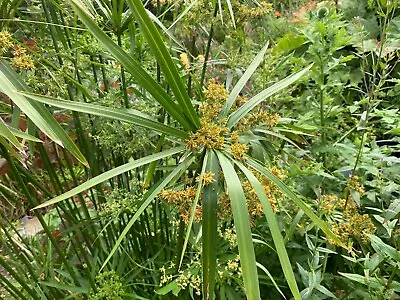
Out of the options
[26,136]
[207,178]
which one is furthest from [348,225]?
[26,136]

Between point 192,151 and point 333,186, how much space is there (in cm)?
63

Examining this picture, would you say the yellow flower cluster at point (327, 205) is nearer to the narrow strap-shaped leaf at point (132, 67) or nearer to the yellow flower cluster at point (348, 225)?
the yellow flower cluster at point (348, 225)

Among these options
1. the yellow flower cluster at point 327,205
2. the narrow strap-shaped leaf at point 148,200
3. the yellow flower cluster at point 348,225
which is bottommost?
the yellow flower cluster at point 348,225

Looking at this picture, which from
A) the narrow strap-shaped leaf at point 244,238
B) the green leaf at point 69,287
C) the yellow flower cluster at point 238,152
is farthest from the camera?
the green leaf at point 69,287

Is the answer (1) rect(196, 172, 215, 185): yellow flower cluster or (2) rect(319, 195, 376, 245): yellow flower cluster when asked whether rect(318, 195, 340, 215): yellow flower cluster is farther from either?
(1) rect(196, 172, 215, 185): yellow flower cluster

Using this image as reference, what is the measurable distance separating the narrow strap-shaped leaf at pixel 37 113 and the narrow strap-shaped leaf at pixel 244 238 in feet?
0.67

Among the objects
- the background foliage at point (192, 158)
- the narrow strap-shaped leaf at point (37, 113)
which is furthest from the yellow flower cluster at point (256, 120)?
the narrow strap-shaped leaf at point (37, 113)

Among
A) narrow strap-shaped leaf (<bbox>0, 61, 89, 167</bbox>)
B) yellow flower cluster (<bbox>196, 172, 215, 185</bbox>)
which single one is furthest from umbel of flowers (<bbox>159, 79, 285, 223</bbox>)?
narrow strap-shaped leaf (<bbox>0, 61, 89, 167</bbox>)

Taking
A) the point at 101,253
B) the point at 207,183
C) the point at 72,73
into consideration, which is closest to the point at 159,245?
the point at 101,253

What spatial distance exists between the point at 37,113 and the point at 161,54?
0.62 ft

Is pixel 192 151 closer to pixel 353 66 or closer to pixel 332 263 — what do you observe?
pixel 332 263

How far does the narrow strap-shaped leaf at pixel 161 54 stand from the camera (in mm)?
679

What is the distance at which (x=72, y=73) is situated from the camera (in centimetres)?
110

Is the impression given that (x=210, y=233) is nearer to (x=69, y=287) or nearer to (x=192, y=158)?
(x=192, y=158)
